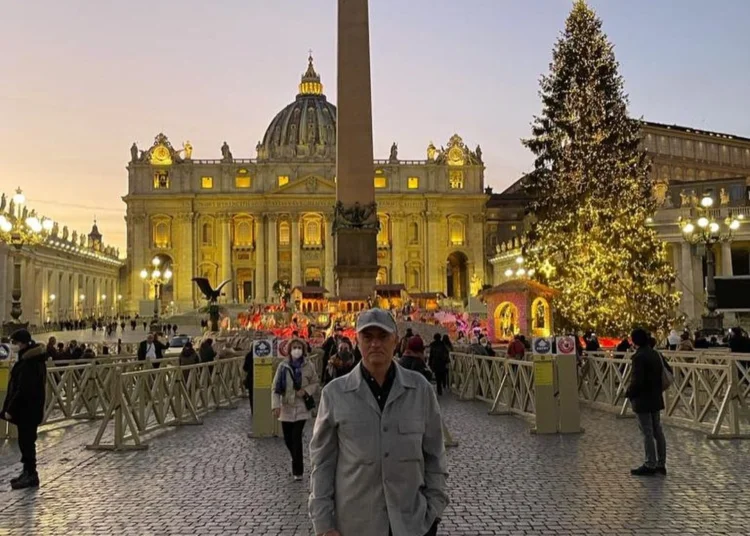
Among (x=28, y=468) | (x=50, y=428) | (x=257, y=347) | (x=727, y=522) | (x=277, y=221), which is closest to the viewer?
(x=727, y=522)

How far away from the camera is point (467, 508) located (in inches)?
287

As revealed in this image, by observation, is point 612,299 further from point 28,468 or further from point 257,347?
point 28,468

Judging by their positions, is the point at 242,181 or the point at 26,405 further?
the point at 242,181

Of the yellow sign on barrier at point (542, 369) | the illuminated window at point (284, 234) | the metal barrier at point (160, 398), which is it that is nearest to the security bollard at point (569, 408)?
the yellow sign on barrier at point (542, 369)

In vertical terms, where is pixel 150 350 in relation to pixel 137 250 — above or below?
below

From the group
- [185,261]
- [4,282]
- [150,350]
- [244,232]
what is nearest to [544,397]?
[150,350]

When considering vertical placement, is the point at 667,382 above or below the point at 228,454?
above

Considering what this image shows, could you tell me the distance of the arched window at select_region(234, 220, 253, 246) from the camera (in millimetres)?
95250

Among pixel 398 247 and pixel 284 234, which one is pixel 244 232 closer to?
pixel 284 234

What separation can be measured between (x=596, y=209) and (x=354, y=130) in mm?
8850

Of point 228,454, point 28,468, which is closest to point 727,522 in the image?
point 228,454

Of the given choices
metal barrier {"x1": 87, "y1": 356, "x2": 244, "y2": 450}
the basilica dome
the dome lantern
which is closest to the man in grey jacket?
metal barrier {"x1": 87, "y1": 356, "x2": 244, "y2": 450}

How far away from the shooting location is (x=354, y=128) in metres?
27.4

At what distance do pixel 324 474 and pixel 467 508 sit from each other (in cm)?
416
